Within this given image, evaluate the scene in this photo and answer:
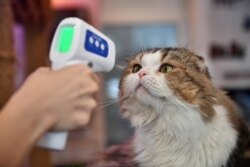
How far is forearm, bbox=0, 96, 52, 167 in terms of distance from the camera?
51 cm

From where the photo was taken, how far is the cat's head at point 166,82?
600 millimetres

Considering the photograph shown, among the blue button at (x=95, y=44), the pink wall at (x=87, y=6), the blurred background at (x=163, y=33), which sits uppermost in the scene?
the pink wall at (x=87, y=6)

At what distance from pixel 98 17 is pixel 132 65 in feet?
7.48

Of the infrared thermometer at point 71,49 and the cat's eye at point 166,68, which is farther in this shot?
the cat's eye at point 166,68

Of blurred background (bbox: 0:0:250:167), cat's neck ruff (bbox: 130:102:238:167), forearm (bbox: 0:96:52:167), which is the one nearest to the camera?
forearm (bbox: 0:96:52:167)

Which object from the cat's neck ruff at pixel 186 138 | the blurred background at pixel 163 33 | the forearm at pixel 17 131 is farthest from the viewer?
the blurred background at pixel 163 33

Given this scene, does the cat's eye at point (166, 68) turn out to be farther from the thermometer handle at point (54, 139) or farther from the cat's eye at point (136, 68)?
the thermometer handle at point (54, 139)

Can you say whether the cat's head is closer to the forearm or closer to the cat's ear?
the cat's ear

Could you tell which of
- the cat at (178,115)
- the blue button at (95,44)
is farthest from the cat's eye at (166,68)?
the blue button at (95,44)

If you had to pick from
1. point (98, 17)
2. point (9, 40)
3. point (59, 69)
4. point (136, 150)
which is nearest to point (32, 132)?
point (59, 69)

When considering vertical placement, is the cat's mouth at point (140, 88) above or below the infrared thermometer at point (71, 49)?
below

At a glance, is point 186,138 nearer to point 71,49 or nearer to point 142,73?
point 142,73

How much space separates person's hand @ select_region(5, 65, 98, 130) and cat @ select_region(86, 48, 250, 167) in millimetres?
98

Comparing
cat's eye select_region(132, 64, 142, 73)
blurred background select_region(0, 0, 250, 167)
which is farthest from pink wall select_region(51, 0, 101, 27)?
cat's eye select_region(132, 64, 142, 73)
